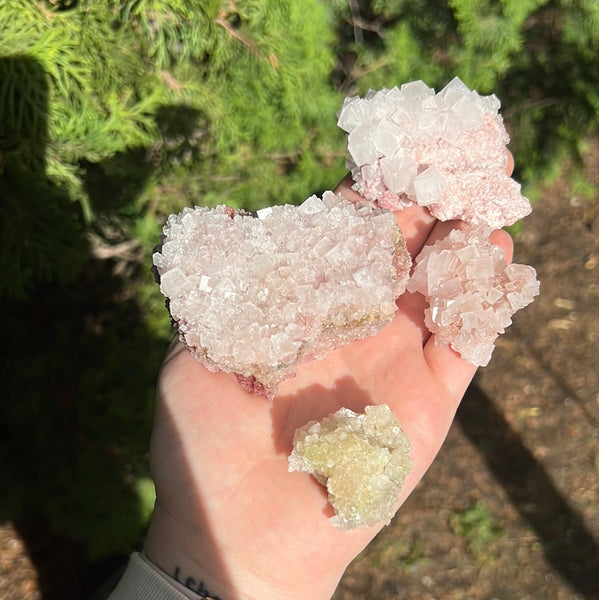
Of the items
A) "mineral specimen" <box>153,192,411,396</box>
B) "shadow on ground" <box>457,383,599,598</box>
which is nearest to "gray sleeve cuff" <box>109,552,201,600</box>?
"mineral specimen" <box>153,192,411,396</box>

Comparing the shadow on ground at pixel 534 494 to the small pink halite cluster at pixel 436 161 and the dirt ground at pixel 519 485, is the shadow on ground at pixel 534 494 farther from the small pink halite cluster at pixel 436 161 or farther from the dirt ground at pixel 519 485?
the small pink halite cluster at pixel 436 161

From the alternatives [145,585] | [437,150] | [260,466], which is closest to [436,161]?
[437,150]

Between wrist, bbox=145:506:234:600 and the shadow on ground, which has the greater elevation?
wrist, bbox=145:506:234:600

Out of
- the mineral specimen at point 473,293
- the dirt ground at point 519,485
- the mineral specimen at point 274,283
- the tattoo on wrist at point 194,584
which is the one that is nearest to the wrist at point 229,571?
the tattoo on wrist at point 194,584

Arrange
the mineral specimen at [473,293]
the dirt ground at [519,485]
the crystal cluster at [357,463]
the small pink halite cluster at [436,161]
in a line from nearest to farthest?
the crystal cluster at [357,463], the mineral specimen at [473,293], the small pink halite cluster at [436,161], the dirt ground at [519,485]

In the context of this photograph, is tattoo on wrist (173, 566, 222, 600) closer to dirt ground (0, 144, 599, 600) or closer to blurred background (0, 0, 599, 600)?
blurred background (0, 0, 599, 600)
